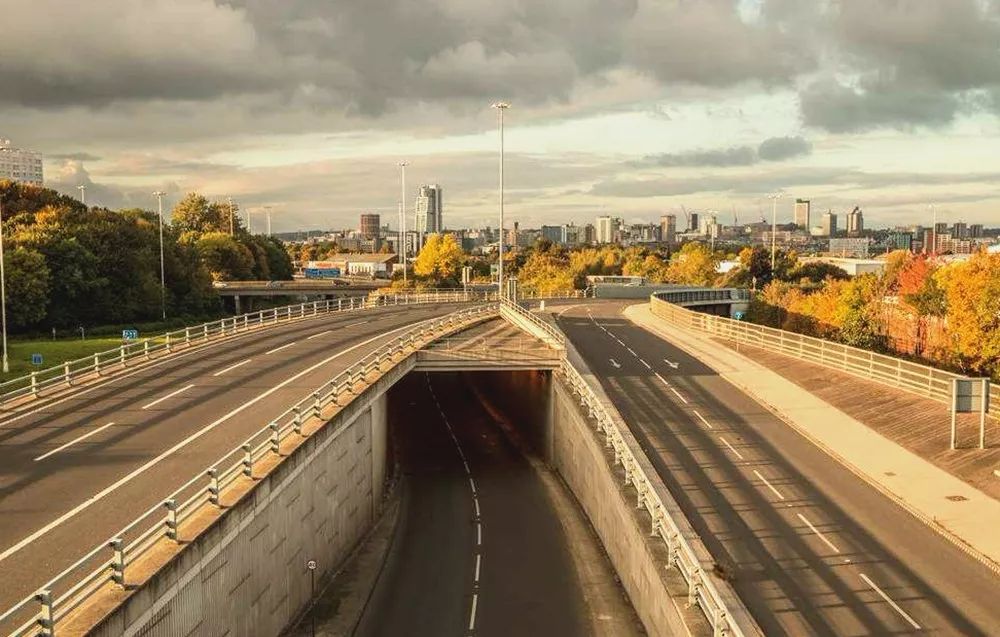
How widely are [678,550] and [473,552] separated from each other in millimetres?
12255

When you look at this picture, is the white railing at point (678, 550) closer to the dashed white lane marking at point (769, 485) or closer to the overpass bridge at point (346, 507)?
the overpass bridge at point (346, 507)

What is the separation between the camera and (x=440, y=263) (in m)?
112

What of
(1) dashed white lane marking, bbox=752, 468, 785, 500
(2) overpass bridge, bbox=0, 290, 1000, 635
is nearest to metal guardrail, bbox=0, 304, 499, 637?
(2) overpass bridge, bbox=0, 290, 1000, 635

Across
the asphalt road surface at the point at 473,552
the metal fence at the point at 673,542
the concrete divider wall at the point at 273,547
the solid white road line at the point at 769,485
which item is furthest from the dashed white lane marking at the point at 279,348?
the solid white road line at the point at 769,485

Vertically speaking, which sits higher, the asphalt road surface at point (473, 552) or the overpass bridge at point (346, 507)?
the overpass bridge at point (346, 507)

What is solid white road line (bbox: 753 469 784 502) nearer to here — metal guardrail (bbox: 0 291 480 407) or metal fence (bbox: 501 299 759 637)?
metal fence (bbox: 501 299 759 637)

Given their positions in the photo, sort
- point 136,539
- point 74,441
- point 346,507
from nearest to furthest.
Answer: point 136,539
point 74,441
point 346,507

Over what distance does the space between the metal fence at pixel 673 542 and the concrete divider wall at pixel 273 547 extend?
8.22 meters

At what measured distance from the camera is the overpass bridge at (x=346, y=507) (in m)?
14.8

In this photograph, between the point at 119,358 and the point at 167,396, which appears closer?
the point at 167,396

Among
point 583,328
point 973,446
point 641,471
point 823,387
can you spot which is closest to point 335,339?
point 583,328

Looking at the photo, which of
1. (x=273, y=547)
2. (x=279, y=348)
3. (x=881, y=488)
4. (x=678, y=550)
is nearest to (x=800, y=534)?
(x=678, y=550)

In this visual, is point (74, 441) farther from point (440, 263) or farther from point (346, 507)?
point (440, 263)

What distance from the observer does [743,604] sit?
16156mm
